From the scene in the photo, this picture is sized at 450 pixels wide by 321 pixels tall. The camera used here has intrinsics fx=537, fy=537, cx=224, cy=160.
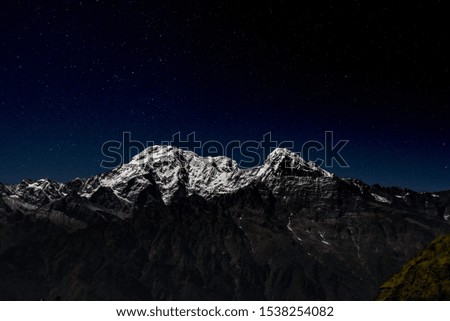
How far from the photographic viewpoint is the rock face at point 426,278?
23719 millimetres

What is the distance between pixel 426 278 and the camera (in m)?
24.8

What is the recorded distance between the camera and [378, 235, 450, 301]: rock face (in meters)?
23.7
